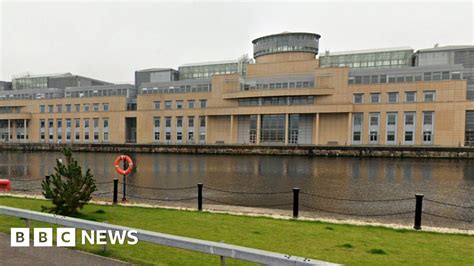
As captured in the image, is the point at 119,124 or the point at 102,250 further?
the point at 119,124

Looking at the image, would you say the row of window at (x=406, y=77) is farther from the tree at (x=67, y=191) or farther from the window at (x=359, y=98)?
the tree at (x=67, y=191)

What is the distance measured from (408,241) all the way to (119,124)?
90.8 metres

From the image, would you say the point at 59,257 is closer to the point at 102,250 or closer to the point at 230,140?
the point at 102,250

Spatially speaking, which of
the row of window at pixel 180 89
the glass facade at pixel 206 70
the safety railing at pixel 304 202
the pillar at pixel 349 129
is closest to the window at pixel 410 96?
the pillar at pixel 349 129

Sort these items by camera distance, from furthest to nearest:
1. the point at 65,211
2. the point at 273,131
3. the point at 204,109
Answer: the point at 204,109 < the point at 273,131 < the point at 65,211

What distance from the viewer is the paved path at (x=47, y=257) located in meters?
5.34

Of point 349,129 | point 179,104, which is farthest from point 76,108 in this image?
point 349,129

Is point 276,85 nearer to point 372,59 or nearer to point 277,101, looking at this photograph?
point 277,101

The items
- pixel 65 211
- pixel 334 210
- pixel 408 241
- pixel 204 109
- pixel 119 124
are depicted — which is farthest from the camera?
pixel 119 124

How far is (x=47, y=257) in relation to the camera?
5.53 m

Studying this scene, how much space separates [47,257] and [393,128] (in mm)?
72523

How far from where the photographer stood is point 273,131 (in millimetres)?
77375

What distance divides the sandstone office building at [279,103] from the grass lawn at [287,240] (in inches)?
2540

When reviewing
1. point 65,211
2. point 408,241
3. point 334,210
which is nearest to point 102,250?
point 65,211
